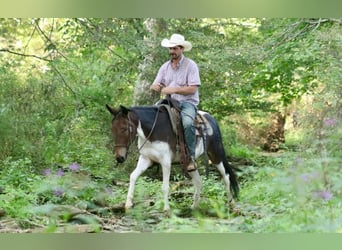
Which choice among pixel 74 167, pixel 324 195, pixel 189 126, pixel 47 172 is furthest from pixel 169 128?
pixel 324 195

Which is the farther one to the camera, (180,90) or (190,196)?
(190,196)

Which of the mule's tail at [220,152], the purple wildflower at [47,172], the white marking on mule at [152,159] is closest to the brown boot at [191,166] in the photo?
the white marking on mule at [152,159]

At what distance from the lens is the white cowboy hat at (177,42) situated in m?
4.96

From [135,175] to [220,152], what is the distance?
0.80m

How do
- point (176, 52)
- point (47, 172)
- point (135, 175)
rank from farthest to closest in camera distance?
1. point (47, 172)
2. point (176, 52)
3. point (135, 175)

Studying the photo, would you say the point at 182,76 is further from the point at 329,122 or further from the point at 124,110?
the point at 329,122

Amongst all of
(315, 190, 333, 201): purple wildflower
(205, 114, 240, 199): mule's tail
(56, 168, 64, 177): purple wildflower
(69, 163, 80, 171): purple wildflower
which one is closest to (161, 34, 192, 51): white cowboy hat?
(205, 114, 240, 199): mule's tail

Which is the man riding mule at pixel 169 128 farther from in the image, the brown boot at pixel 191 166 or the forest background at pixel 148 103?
the forest background at pixel 148 103

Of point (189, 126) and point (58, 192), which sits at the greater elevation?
point (189, 126)

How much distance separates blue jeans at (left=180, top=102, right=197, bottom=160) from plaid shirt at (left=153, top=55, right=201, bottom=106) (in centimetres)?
10

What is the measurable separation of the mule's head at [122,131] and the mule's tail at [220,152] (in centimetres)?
74

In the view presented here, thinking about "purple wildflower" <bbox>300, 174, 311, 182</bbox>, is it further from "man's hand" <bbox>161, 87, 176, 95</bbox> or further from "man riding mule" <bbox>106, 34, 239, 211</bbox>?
"man's hand" <bbox>161, 87, 176, 95</bbox>

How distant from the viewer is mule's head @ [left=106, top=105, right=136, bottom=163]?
15.1 feet

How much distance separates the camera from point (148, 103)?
17.4ft
